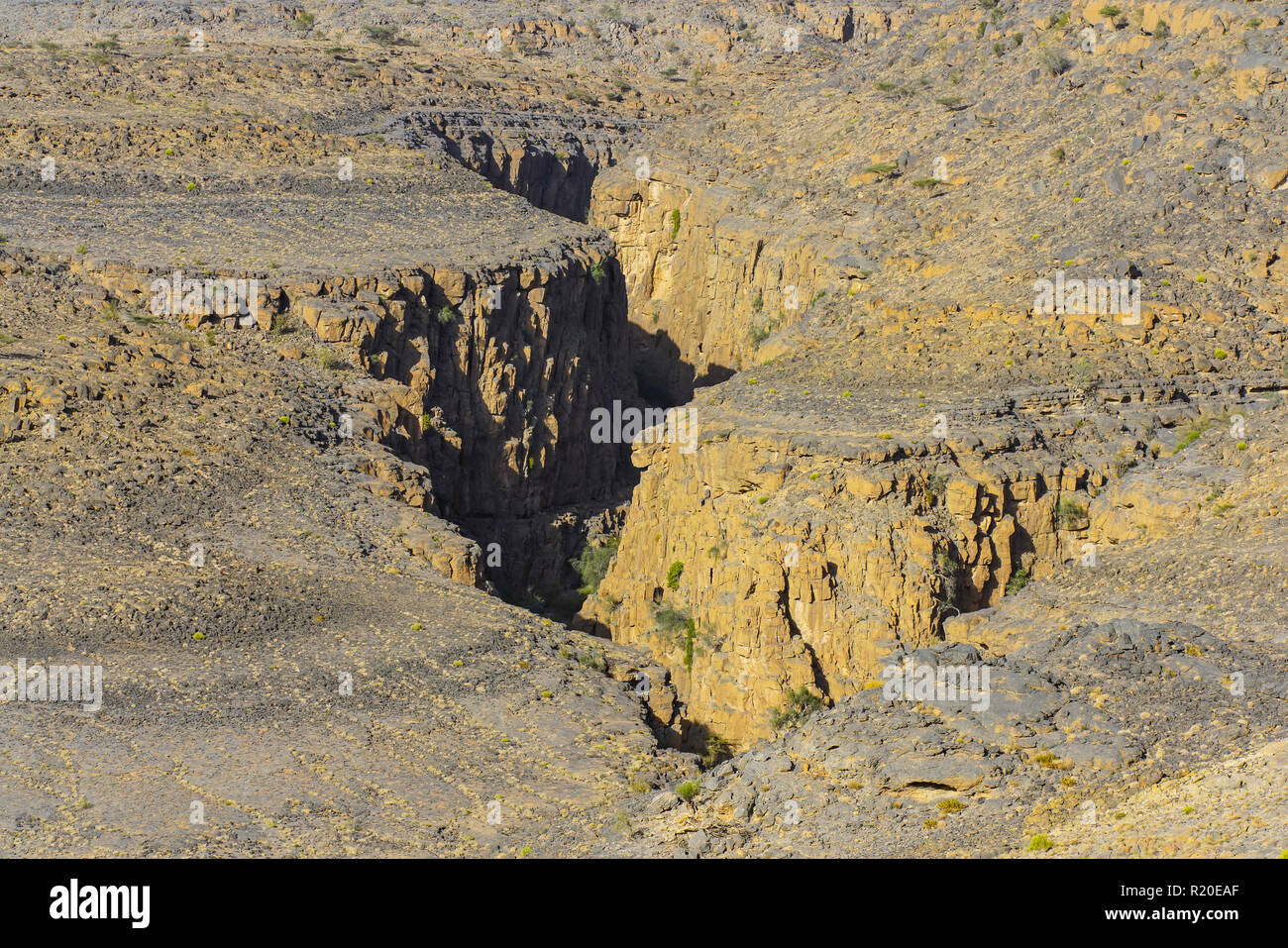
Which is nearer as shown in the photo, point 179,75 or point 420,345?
point 420,345

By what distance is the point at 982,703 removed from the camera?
29.1 meters

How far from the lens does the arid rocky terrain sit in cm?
2980

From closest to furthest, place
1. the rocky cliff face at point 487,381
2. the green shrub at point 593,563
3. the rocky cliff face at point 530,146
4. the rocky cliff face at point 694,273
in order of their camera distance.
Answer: the rocky cliff face at point 487,381, the green shrub at point 593,563, the rocky cliff face at point 694,273, the rocky cliff face at point 530,146

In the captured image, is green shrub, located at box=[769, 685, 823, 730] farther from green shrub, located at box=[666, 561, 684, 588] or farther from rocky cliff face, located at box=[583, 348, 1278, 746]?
green shrub, located at box=[666, 561, 684, 588]

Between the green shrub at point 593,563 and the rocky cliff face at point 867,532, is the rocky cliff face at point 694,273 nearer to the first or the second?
the green shrub at point 593,563

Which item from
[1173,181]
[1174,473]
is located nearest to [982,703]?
[1174,473]

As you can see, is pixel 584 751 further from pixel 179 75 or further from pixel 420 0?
pixel 420 0

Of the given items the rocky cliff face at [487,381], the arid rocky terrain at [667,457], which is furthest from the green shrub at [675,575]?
the rocky cliff face at [487,381]

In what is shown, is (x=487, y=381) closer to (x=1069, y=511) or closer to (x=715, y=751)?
(x=715, y=751)

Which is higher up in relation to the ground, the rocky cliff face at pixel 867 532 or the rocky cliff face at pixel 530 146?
the rocky cliff face at pixel 530 146

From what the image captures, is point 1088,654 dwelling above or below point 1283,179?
below

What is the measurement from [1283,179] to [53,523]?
33472mm

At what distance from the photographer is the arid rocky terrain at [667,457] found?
97.8 ft

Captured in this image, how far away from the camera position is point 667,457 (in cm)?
4575
